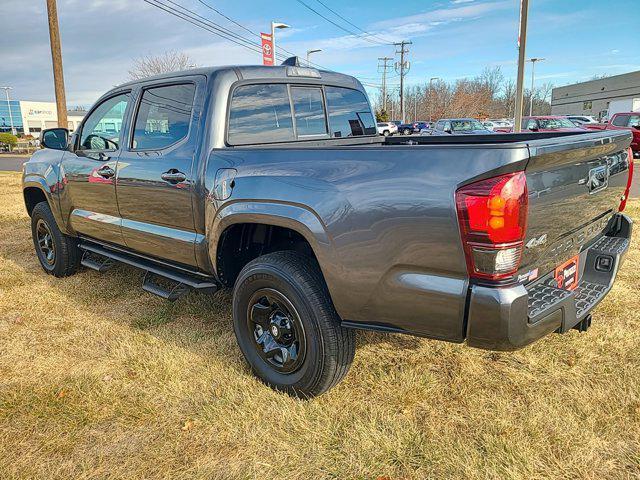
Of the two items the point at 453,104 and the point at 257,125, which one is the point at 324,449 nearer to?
the point at 257,125

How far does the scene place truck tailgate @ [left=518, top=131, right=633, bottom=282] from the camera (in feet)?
6.79

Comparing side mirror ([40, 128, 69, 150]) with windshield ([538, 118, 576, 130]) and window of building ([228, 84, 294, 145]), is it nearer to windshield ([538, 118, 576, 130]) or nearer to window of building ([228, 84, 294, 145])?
window of building ([228, 84, 294, 145])

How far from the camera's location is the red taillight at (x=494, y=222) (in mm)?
1938

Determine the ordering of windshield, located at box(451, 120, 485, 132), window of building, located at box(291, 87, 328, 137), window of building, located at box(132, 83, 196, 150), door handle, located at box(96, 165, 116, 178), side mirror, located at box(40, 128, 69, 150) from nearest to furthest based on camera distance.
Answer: window of building, located at box(132, 83, 196, 150)
window of building, located at box(291, 87, 328, 137)
door handle, located at box(96, 165, 116, 178)
side mirror, located at box(40, 128, 69, 150)
windshield, located at box(451, 120, 485, 132)

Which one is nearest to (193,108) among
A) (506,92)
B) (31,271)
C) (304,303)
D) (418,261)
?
(304,303)

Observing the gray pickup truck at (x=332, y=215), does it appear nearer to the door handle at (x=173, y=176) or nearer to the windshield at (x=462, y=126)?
the door handle at (x=173, y=176)

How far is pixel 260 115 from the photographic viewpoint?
337cm

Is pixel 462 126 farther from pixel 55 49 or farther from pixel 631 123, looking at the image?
pixel 55 49

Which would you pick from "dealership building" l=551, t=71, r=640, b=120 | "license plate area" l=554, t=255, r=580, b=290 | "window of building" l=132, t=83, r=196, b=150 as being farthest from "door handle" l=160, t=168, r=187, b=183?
"dealership building" l=551, t=71, r=640, b=120

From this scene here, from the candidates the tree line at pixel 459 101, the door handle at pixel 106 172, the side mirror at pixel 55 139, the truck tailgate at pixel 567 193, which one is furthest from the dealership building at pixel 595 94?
the door handle at pixel 106 172

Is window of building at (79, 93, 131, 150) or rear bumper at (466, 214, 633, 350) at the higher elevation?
window of building at (79, 93, 131, 150)

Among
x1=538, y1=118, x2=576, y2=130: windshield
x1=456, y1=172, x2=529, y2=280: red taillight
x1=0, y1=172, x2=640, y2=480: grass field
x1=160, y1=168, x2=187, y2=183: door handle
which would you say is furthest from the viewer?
x1=538, y1=118, x2=576, y2=130: windshield

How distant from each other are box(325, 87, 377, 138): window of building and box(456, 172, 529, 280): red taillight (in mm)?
2178

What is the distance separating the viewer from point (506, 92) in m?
86.9
